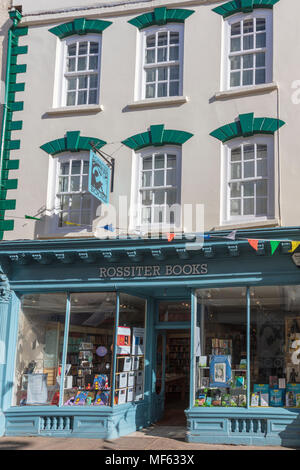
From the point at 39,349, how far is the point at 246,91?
7.57 meters

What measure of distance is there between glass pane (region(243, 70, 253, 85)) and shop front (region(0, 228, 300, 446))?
3.72m

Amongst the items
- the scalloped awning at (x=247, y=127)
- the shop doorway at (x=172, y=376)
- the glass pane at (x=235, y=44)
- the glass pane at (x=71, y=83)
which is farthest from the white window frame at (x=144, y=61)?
the shop doorway at (x=172, y=376)

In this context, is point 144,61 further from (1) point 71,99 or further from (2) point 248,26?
(2) point 248,26

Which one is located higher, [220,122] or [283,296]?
[220,122]

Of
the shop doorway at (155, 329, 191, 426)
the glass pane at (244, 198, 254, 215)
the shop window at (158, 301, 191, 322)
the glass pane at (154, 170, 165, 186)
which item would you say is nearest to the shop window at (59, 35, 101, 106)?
the glass pane at (154, 170, 165, 186)

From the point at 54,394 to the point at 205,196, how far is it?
18.3ft

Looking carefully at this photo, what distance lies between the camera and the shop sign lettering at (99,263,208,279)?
1202 cm

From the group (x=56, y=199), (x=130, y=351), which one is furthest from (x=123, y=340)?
(x=56, y=199)

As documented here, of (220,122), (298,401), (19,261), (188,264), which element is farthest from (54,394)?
(220,122)

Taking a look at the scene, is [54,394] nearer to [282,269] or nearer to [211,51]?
[282,269]

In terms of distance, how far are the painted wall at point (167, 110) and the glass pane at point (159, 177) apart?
0.58 metres
